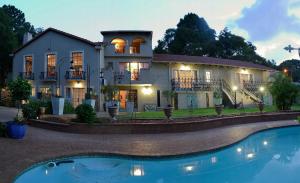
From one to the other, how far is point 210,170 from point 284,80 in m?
17.1

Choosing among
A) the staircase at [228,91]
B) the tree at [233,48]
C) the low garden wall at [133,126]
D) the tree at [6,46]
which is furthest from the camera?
the tree at [233,48]

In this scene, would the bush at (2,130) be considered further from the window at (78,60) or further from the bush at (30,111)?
the window at (78,60)

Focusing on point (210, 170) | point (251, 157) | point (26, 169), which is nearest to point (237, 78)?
→ point (251, 157)

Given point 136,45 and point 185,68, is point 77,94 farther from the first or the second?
point 185,68

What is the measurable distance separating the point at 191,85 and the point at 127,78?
6.69 meters

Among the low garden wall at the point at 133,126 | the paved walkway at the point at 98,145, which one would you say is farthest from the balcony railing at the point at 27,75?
the paved walkway at the point at 98,145

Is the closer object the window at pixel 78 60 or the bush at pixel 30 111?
the bush at pixel 30 111

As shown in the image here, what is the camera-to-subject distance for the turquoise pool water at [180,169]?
8133 mm

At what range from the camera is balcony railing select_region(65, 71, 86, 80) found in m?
26.3

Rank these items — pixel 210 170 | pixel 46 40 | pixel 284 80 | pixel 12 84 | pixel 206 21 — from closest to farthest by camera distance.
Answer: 1. pixel 210 170
2. pixel 12 84
3. pixel 284 80
4. pixel 46 40
5. pixel 206 21

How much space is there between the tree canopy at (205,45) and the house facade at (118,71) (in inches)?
847

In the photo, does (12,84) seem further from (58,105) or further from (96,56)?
(96,56)

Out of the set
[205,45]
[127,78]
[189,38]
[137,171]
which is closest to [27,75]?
[127,78]

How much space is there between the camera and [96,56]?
1032 inches
